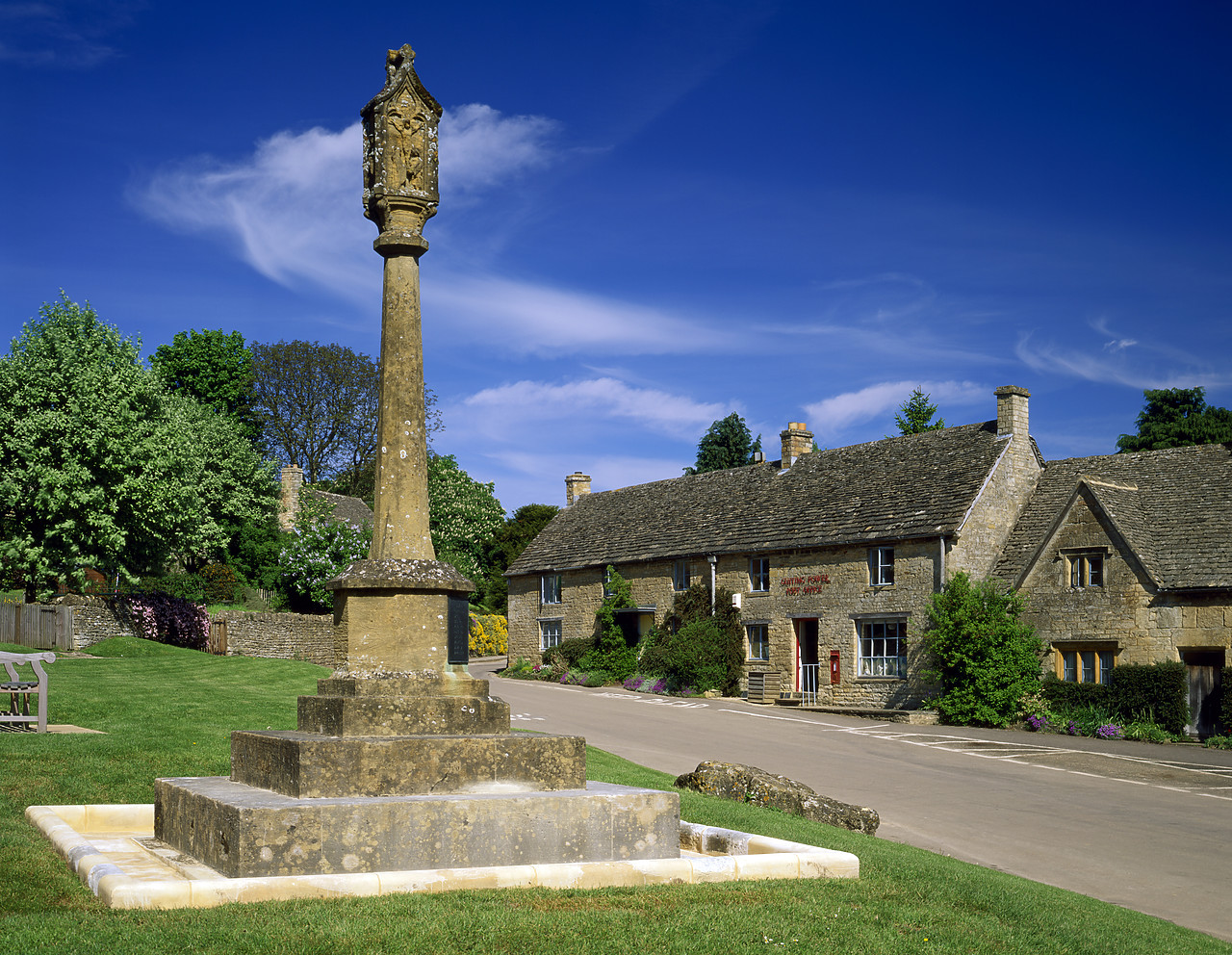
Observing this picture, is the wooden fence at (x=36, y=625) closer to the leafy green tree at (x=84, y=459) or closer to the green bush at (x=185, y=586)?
the leafy green tree at (x=84, y=459)

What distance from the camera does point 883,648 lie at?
33.4 metres

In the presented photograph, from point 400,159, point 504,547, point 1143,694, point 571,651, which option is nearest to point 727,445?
point 504,547

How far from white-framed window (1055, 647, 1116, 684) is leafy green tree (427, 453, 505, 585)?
38948mm

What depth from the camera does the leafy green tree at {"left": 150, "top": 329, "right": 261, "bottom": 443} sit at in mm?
60031

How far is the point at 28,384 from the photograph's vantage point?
1298 inches

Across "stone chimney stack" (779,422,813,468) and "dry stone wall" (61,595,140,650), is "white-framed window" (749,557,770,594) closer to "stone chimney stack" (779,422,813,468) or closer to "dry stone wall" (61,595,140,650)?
"stone chimney stack" (779,422,813,468)

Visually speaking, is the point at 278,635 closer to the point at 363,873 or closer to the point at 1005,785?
the point at 1005,785

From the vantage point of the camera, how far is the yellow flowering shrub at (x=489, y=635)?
56469 millimetres

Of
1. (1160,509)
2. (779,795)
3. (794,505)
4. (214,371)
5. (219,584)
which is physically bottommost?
(779,795)

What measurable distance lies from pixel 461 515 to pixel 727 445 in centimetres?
1997

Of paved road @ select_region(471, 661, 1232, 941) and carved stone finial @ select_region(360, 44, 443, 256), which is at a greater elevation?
carved stone finial @ select_region(360, 44, 443, 256)

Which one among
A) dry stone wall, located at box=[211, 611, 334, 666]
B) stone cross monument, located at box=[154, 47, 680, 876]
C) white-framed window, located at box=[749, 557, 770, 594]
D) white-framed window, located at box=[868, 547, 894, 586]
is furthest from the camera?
dry stone wall, located at box=[211, 611, 334, 666]

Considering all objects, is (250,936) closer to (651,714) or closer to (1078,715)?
(651,714)

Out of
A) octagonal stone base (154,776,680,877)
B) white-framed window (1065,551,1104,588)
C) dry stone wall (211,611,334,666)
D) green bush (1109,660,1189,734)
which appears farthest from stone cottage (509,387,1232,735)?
octagonal stone base (154,776,680,877)
